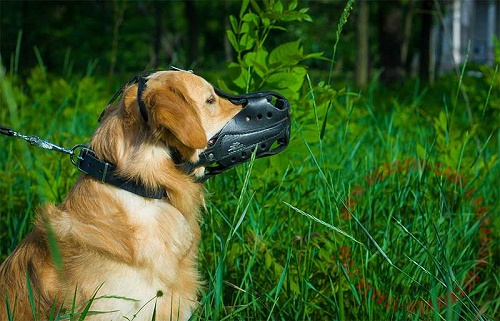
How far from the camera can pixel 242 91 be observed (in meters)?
3.67

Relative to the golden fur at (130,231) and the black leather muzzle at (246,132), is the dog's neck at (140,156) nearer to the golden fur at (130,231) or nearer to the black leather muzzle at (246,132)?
the golden fur at (130,231)

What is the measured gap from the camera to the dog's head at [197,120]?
264cm

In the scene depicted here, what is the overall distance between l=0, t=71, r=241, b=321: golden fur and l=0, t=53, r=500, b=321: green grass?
143 millimetres

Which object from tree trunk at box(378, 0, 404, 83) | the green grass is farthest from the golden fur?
tree trunk at box(378, 0, 404, 83)

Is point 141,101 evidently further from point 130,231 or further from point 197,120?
point 130,231

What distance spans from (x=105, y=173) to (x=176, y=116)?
1.23 feet

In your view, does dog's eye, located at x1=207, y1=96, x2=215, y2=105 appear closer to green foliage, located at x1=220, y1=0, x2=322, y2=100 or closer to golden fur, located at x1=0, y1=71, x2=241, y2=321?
golden fur, located at x1=0, y1=71, x2=241, y2=321

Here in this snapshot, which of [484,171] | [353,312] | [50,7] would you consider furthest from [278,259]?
[50,7]

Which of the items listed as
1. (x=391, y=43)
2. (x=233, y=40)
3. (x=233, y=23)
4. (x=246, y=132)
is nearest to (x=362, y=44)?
(x=391, y=43)

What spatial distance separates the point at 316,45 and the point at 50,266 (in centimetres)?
2107

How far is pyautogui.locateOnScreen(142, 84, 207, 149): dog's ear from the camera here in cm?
259

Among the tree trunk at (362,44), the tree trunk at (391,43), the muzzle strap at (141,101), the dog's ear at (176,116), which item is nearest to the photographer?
the dog's ear at (176,116)

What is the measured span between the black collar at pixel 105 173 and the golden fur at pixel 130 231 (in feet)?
0.07

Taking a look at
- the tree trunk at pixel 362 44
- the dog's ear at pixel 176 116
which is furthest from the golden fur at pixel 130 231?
the tree trunk at pixel 362 44
